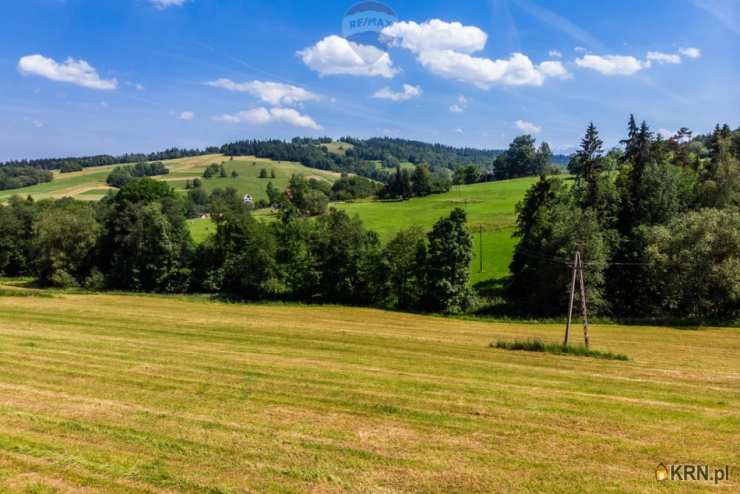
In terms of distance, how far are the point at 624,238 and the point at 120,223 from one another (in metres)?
65.0

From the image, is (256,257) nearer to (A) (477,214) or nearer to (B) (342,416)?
(B) (342,416)

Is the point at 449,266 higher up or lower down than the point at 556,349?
higher up

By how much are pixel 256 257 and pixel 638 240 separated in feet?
141

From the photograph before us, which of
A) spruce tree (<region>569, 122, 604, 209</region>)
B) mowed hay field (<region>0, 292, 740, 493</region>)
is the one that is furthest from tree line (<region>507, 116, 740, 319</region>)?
mowed hay field (<region>0, 292, 740, 493</region>)

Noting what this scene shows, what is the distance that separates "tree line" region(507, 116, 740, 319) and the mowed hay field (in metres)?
19.6

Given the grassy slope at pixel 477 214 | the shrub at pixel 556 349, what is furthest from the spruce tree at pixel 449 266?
the shrub at pixel 556 349

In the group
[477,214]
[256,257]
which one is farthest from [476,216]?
[256,257]

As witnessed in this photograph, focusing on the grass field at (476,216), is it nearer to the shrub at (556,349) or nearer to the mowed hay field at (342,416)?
the shrub at (556,349)

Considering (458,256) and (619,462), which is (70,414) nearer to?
(619,462)

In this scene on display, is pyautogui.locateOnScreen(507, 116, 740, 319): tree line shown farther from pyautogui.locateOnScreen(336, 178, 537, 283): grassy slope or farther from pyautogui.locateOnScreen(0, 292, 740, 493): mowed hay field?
pyautogui.locateOnScreen(0, 292, 740, 493): mowed hay field

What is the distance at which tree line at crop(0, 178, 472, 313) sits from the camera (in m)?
49.8

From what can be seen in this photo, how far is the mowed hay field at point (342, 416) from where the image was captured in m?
9.71

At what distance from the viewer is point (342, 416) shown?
43.7 ft

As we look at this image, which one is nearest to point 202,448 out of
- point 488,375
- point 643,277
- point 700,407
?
point 488,375
